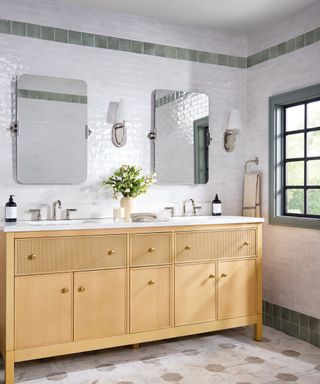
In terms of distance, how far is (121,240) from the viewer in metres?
3.33

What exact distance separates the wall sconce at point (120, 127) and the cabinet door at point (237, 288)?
52.4 inches

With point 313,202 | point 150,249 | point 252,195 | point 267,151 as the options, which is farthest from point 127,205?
point 313,202

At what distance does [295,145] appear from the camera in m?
4.14

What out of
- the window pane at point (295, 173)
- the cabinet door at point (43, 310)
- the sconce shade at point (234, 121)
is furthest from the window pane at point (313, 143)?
the cabinet door at point (43, 310)

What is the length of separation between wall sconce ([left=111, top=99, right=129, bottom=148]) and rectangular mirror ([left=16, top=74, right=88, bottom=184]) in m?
0.26

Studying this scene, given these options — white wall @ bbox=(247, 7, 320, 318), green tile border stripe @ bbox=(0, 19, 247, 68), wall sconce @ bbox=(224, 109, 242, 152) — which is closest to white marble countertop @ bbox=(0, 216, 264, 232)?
white wall @ bbox=(247, 7, 320, 318)

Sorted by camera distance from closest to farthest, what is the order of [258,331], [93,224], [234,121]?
[93,224] < [258,331] < [234,121]

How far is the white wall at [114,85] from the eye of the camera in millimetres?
3613

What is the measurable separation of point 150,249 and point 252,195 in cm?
138

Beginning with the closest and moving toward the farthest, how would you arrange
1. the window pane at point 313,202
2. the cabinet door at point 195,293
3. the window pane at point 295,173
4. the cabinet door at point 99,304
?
the cabinet door at point 99,304, the cabinet door at point 195,293, the window pane at point 313,202, the window pane at point 295,173

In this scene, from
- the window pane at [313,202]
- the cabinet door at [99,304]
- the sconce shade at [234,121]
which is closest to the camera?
the cabinet door at [99,304]

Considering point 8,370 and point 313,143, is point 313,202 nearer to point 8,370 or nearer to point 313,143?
point 313,143

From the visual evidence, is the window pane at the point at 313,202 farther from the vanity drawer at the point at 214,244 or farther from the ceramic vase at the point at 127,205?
the ceramic vase at the point at 127,205

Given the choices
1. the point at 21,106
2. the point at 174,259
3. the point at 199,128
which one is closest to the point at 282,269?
the point at 174,259
